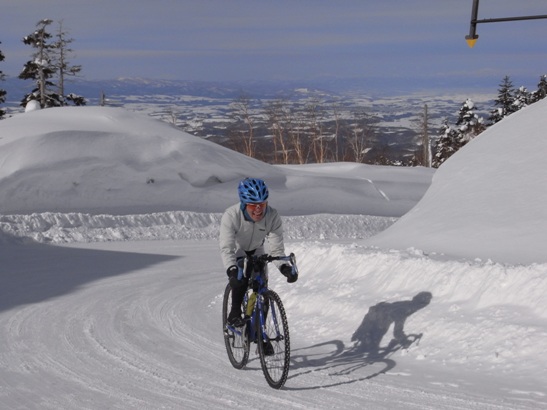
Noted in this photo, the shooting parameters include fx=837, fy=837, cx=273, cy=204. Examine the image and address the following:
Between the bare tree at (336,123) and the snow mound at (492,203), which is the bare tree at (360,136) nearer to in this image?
the bare tree at (336,123)

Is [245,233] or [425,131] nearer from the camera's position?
[245,233]

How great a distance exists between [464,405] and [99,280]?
1124cm

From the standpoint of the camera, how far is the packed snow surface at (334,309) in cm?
816

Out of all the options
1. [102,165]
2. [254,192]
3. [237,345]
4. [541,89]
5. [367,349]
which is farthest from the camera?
[541,89]

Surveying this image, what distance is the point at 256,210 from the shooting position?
8578mm

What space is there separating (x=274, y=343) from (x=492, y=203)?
753 centimetres

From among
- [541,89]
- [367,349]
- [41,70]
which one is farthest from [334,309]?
[541,89]

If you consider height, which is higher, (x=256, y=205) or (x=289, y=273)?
(x=256, y=205)

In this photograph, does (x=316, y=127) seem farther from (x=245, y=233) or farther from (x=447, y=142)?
(x=245, y=233)

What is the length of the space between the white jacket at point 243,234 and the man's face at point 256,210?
121 millimetres

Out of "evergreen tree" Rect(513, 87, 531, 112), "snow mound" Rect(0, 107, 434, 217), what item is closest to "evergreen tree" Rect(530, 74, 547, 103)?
"evergreen tree" Rect(513, 87, 531, 112)

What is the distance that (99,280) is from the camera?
683 inches

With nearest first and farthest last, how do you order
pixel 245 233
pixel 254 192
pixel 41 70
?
pixel 254 192, pixel 245 233, pixel 41 70

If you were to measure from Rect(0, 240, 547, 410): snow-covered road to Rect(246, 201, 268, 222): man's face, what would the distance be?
168 cm
